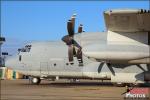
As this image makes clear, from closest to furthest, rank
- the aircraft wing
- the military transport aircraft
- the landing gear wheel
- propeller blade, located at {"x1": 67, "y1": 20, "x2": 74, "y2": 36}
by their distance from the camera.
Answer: the aircraft wing
the military transport aircraft
propeller blade, located at {"x1": 67, "y1": 20, "x2": 74, "y2": 36}
the landing gear wheel

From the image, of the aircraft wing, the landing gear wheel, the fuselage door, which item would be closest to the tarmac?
the fuselage door

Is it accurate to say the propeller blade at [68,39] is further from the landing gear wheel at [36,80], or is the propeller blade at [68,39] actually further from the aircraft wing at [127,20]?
the landing gear wheel at [36,80]

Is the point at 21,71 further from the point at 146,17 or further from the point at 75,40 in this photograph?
the point at 146,17

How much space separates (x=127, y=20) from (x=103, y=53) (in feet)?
8.43

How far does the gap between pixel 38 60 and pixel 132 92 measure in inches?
675

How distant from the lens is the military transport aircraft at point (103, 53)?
20.5 meters

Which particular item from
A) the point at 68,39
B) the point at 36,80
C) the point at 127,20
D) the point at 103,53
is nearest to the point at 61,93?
the point at 68,39

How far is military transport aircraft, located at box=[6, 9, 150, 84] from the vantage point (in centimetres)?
2045

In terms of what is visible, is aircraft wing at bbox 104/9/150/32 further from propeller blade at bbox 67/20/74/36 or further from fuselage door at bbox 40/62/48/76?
fuselage door at bbox 40/62/48/76

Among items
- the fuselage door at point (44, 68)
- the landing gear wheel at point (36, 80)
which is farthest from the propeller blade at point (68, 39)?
the landing gear wheel at point (36, 80)

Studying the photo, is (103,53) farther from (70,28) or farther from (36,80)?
(36,80)

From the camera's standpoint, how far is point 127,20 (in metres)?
19.7

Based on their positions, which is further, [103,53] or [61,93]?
[61,93]

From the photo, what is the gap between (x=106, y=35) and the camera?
23062mm
